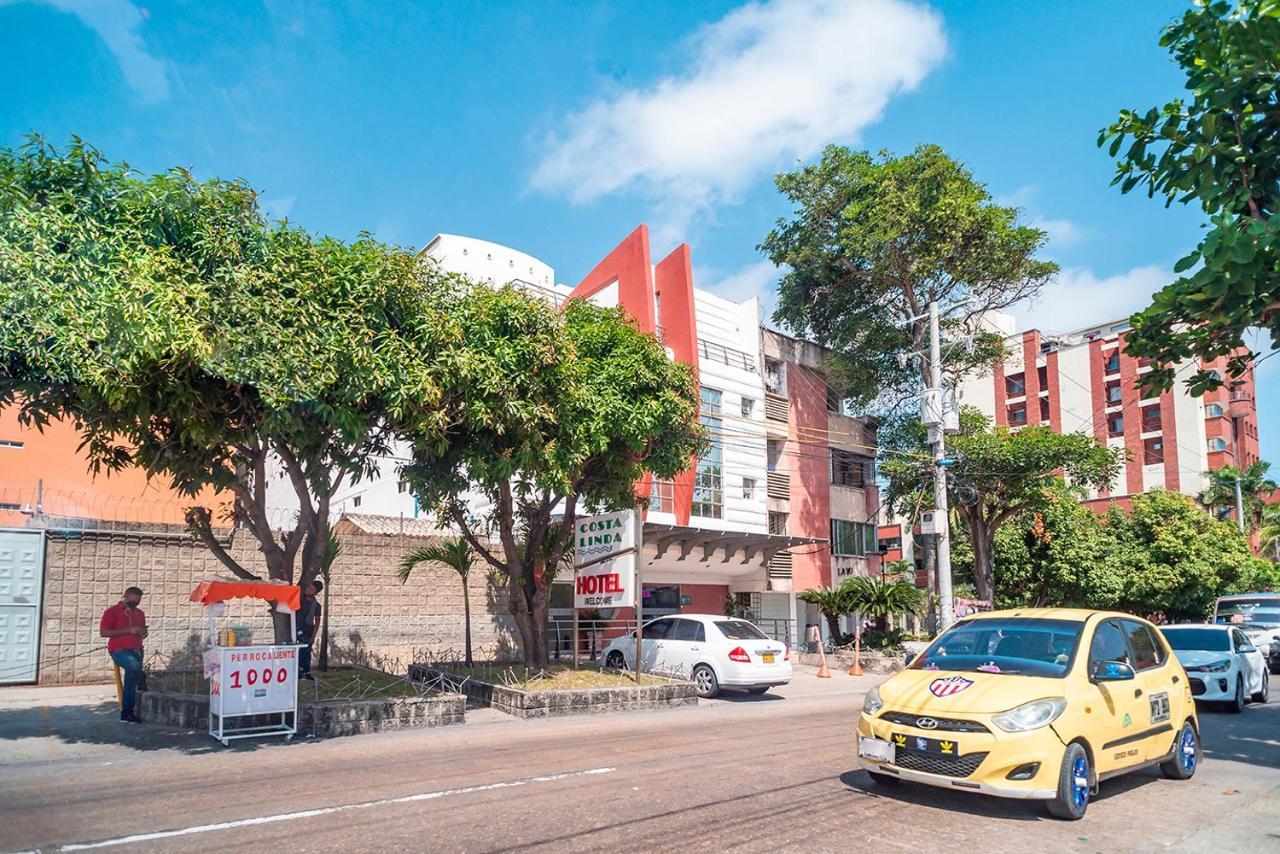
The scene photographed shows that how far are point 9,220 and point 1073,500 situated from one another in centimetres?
3932

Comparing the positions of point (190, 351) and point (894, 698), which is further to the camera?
point (190, 351)

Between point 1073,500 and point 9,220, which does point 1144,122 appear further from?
point 1073,500

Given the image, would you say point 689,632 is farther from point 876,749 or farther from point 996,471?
point 996,471

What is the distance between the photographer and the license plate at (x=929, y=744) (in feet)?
23.9

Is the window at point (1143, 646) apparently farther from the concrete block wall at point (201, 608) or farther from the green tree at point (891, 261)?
the green tree at point (891, 261)

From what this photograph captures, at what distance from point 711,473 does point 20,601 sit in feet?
64.2

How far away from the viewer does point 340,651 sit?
2003 cm

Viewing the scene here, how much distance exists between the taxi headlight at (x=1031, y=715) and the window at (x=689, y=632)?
11.7 m

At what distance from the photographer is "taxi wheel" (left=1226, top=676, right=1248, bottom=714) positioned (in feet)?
53.1

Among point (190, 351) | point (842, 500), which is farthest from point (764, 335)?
point (190, 351)

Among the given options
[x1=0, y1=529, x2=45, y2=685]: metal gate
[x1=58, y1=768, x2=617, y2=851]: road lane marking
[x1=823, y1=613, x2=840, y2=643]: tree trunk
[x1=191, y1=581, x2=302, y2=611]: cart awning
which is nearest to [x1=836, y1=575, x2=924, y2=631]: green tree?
[x1=823, y1=613, x2=840, y2=643]: tree trunk

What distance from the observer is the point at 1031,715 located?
7285mm

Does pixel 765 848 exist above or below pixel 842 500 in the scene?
below

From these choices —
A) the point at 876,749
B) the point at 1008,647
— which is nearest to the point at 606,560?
the point at 1008,647
